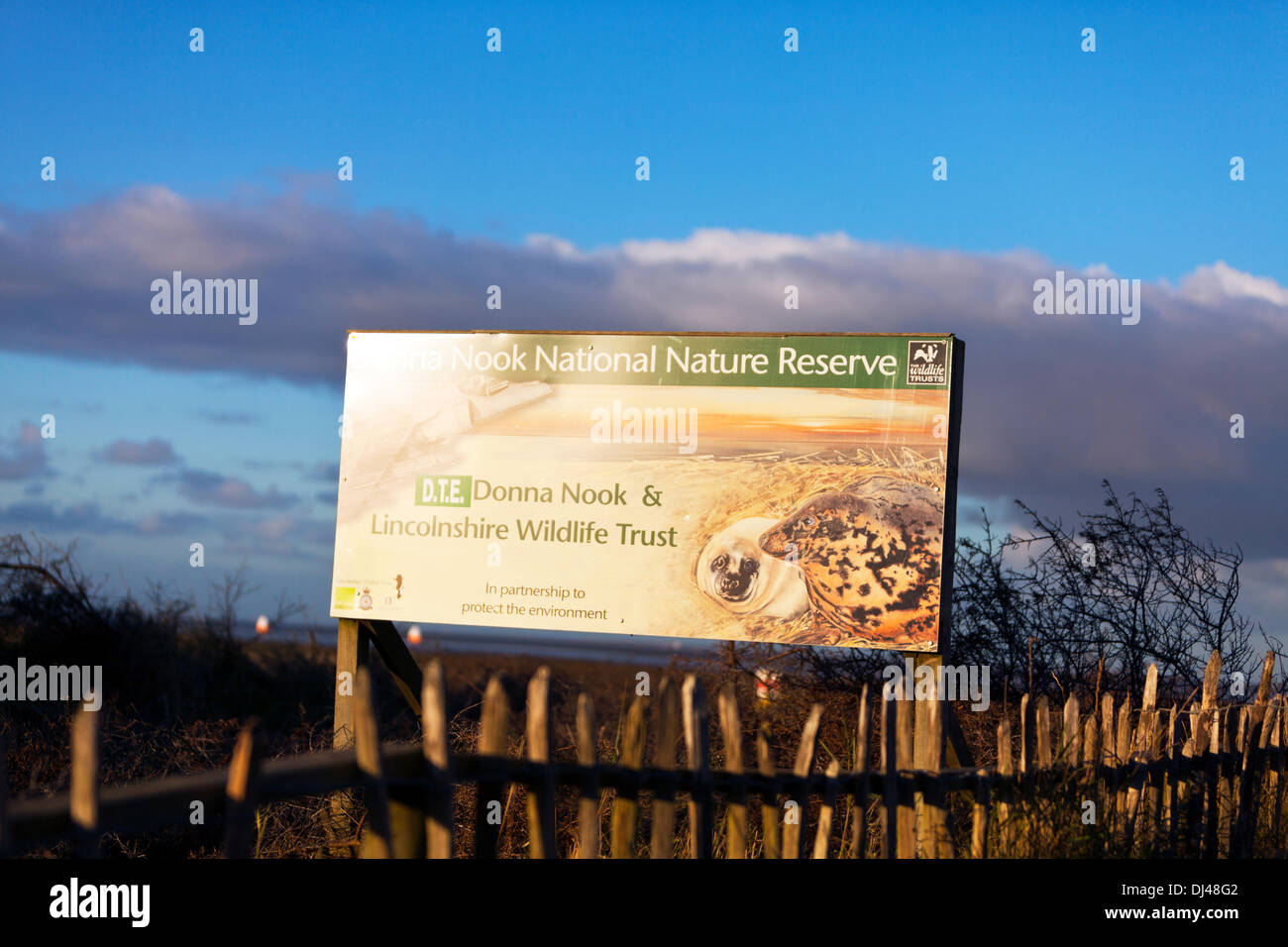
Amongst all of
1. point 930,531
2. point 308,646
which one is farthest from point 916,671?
point 308,646

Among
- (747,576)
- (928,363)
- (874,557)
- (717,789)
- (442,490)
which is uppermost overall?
(928,363)

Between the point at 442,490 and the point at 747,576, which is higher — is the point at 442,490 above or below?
above

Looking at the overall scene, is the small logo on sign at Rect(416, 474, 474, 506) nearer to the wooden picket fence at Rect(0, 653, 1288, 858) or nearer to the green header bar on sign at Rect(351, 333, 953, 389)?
the green header bar on sign at Rect(351, 333, 953, 389)

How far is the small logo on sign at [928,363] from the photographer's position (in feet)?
28.4

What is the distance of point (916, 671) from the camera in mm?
8531

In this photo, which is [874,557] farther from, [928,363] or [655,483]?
[655,483]

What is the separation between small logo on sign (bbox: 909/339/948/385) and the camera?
28.4 ft

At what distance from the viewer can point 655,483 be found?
9211mm

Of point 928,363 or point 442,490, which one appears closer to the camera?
point 928,363

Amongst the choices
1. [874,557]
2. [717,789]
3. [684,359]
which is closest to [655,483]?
[684,359]

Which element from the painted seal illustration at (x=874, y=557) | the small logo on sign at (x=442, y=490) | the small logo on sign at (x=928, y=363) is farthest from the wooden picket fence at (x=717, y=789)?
the small logo on sign at (x=442, y=490)

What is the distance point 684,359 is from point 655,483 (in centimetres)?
101
